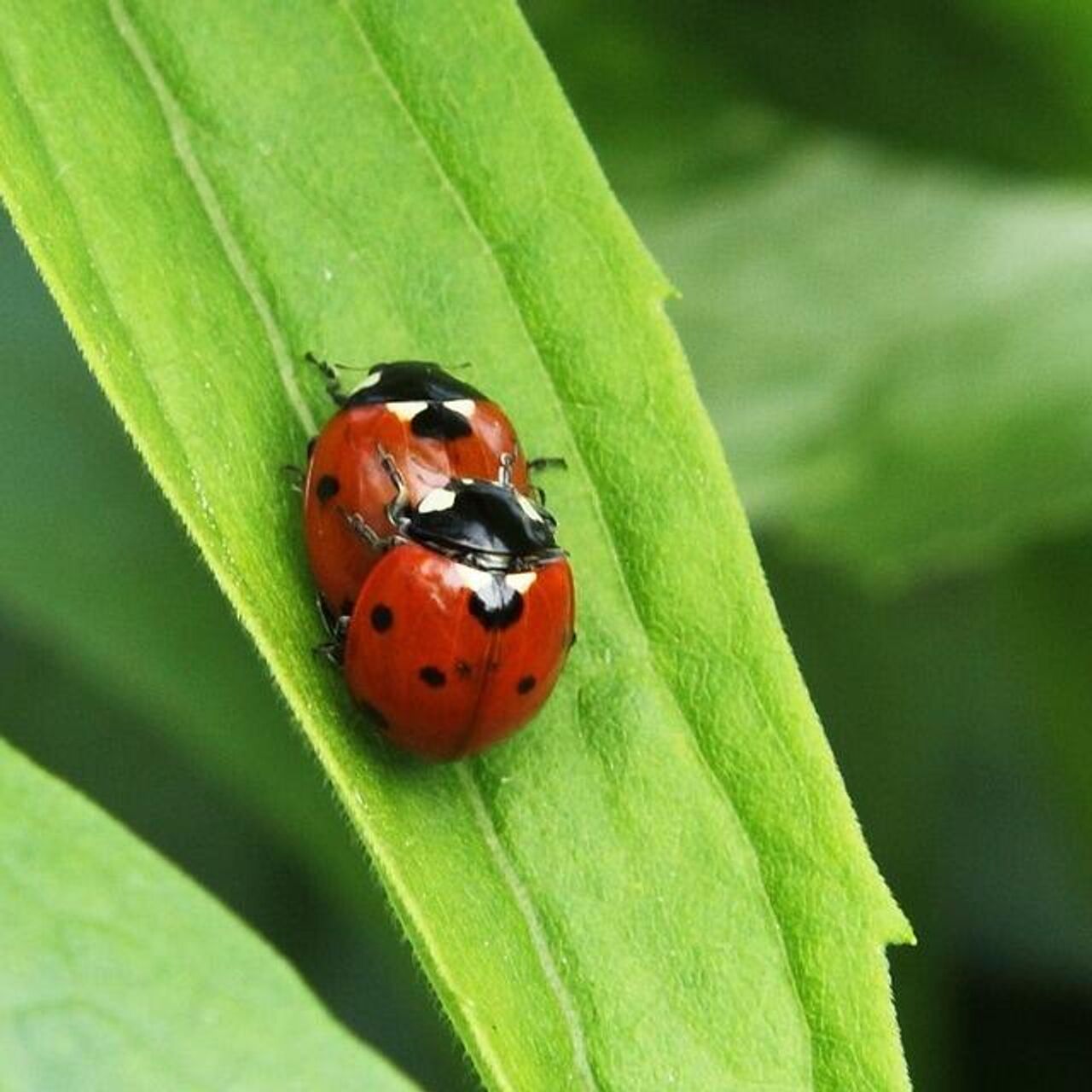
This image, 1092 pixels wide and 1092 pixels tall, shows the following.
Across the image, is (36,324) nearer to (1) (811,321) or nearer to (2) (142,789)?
(2) (142,789)

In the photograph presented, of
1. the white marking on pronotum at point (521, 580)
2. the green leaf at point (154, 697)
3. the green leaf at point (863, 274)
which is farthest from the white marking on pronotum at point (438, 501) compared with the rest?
the green leaf at point (863, 274)

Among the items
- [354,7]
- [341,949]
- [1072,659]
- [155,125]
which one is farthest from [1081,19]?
[341,949]

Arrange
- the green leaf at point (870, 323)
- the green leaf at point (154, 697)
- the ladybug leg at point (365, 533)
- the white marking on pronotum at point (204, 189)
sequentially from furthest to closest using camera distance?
the green leaf at point (870, 323) < the green leaf at point (154, 697) < the ladybug leg at point (365, 533) < the white marking on pronotum at point (204, 189)

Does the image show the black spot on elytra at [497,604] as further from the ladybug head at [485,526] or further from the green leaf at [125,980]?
the green leaf at [125,980]

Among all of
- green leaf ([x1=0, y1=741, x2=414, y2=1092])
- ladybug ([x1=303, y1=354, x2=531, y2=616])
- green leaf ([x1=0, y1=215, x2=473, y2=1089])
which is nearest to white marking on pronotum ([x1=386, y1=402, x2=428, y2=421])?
ladybug ([x1=303, y1=354, x2=531, y2=616])

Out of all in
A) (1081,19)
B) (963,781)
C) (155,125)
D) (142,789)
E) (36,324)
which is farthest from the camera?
(963,781)
